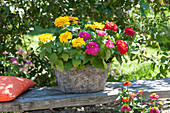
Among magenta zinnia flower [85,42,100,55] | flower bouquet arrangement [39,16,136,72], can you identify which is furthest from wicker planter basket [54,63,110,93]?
magenta zinnia flower [85,42,100,55]

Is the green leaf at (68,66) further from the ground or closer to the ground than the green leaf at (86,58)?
closer to the ground

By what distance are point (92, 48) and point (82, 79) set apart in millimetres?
291

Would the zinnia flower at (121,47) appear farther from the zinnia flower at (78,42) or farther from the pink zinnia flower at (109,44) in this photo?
the zinnia flower at (78,42)

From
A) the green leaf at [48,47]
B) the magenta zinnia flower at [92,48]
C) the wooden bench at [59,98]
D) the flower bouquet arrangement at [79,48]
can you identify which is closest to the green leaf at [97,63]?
the flower bouquet arrangement at [79,48]

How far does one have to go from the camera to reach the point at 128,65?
3.87 metres

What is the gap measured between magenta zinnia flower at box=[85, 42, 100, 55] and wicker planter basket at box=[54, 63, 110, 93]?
0.18m

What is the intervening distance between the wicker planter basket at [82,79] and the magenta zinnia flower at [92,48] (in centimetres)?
18

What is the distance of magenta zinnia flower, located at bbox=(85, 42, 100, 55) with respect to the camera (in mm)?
1678

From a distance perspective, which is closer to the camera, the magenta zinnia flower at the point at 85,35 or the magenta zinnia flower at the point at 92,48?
the magenta zinnia flower at the point at 92,48

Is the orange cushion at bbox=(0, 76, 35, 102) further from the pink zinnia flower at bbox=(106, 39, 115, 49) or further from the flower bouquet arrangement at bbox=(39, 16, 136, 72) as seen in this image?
the pink zinnia flower at bbox=(106, 39, 115, 49)

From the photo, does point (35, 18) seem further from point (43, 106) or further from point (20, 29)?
point (43, 106)

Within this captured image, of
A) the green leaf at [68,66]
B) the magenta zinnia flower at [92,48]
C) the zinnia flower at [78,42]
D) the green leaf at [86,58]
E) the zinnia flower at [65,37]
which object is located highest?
the zinnia flower at [65,37]

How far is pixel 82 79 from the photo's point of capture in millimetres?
1822

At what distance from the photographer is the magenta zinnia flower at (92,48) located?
5.50ft
